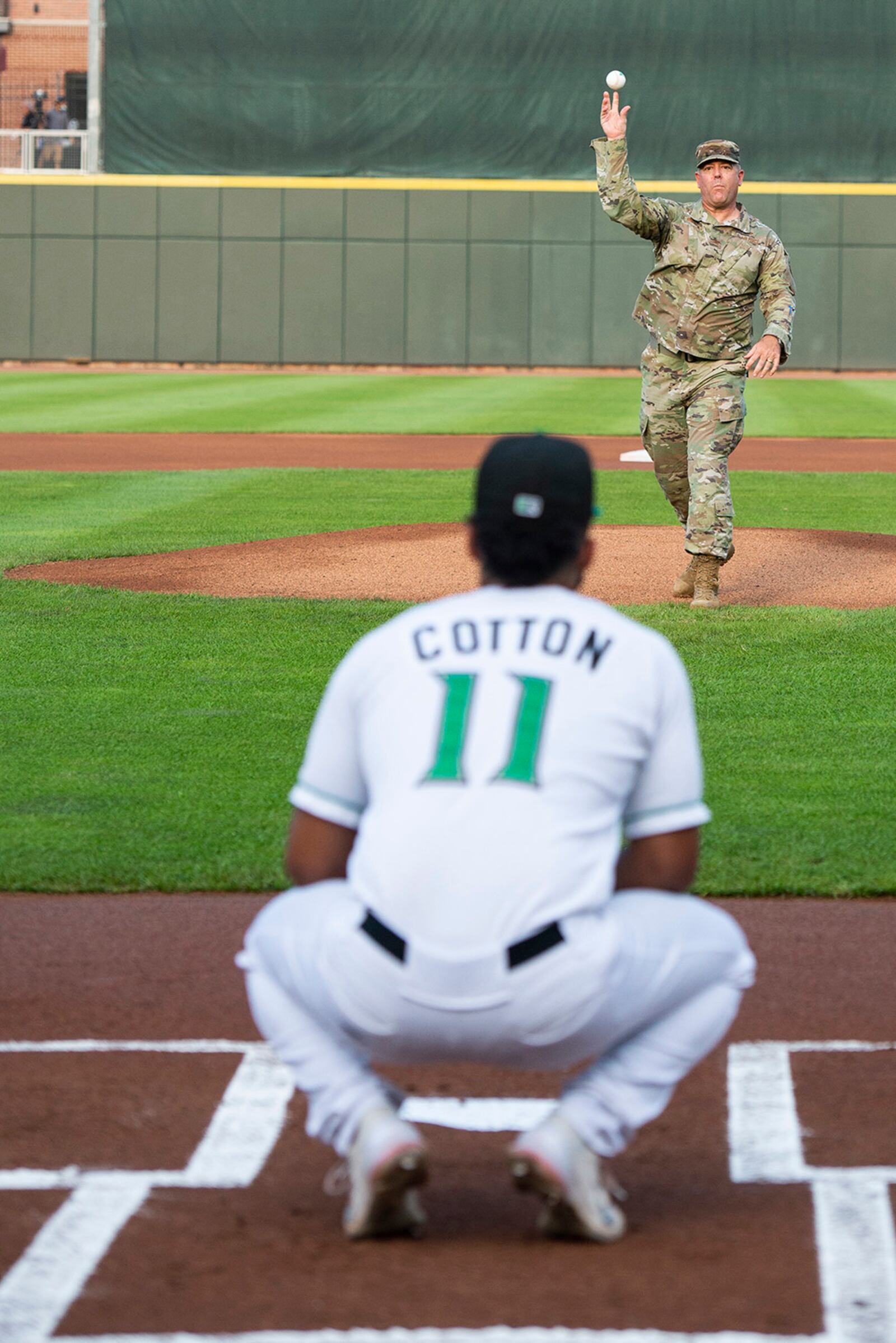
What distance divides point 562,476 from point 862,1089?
1.61 m

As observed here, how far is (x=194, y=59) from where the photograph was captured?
139ft

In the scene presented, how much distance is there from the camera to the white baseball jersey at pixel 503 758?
9.91ft

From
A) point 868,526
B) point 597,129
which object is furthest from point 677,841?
point 597,129

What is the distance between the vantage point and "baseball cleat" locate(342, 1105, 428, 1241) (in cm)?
302

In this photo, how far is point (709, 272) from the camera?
9.98 meters

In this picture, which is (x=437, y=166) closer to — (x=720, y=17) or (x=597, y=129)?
(x=597, y=129)

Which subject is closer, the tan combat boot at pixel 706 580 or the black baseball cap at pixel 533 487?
the black baseball cap at pixel 533 487

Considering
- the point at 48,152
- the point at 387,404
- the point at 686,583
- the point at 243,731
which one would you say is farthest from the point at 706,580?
the point at 48,152

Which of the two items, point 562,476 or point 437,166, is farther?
point 437,166

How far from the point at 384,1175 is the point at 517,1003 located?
13.7 inches

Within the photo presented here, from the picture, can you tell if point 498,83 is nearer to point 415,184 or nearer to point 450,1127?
point 415,184

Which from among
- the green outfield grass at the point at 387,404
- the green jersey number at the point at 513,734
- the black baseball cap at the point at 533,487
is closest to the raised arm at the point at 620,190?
the black baseball cap at the point at 533,487

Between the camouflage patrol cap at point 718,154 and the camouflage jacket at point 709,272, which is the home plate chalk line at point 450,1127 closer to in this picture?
the camouflage jacket at point 709,272

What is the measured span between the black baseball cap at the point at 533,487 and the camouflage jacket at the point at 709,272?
7000mm
